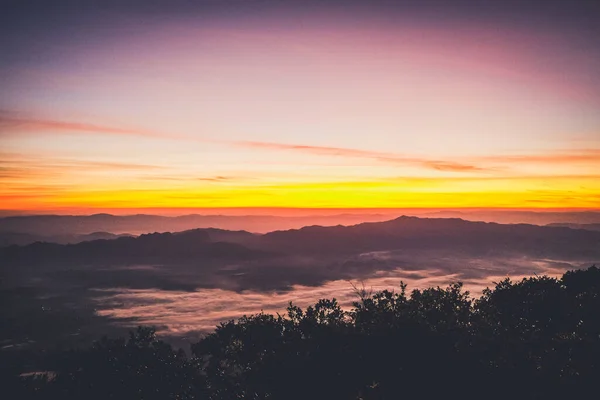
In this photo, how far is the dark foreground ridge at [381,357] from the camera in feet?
52.5

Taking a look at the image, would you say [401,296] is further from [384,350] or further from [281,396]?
[281,396]

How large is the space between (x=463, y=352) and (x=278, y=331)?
28.0 ft

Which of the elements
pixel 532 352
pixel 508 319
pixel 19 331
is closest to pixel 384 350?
pixel 532 352

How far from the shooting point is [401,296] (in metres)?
21.5

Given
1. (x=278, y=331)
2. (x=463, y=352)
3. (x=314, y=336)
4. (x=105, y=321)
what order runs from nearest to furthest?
1. (x=463, y=352)
2. (x=314, y=336)
3. (x=278, y=331)
4. (x=105, y=321)

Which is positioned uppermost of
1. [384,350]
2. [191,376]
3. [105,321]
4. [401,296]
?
[401,296]

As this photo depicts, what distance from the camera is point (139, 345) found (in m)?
22.3

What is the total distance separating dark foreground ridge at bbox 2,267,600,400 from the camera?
15992 millimetres

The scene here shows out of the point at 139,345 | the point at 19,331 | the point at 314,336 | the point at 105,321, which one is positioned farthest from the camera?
the point at 105,321

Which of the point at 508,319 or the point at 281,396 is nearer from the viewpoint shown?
the point at 281,396

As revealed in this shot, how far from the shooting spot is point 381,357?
17359 millimetres

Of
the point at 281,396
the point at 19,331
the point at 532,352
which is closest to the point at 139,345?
the point at 281,396

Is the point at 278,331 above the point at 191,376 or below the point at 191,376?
above

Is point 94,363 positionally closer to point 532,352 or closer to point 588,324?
point 532,352
